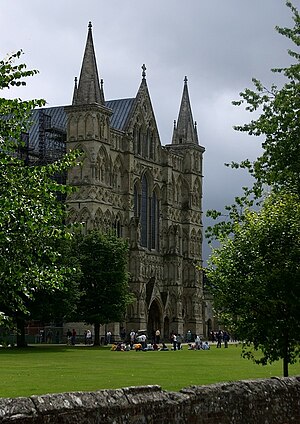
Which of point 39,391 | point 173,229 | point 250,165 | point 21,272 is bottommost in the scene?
point 39,391

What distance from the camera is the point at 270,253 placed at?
89.7 ft

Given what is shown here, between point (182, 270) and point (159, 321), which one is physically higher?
point (182, 270)

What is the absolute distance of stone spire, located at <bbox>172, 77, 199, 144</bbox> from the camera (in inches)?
4441

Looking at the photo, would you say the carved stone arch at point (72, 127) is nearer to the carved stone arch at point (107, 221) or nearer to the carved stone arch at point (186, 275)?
the carved stone arch at point (107, 221)

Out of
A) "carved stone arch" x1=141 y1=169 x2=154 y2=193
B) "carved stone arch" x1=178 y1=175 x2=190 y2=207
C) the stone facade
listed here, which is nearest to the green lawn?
the stone facade

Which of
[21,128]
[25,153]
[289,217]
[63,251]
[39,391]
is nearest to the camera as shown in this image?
[21,128]

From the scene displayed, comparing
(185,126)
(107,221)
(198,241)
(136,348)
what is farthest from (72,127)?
(136,348)

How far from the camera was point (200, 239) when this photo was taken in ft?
367

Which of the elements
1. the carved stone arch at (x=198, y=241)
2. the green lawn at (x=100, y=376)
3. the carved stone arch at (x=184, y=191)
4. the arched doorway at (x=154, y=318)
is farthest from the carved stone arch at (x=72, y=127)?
the green lawn at (x=100, y=376)

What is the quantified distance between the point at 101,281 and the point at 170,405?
6315 cm

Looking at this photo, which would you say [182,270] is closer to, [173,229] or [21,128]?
[173,229]

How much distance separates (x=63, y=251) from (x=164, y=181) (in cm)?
4109

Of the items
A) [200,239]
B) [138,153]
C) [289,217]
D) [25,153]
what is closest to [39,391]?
[289,217]

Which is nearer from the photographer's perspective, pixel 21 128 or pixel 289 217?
pixel 21 128
